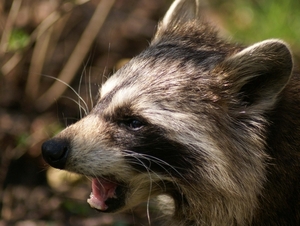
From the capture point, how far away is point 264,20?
9.48 m

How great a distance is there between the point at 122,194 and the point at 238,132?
3.09 ft

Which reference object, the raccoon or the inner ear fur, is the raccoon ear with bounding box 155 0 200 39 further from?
the raccoon

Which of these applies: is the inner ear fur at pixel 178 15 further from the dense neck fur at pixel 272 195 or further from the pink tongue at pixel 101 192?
the pink tongue at pixel 101 192

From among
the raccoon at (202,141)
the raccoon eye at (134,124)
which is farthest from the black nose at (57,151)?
the raccoon eye at (134,124)

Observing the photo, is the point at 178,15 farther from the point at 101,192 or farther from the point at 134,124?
the point at 101,192

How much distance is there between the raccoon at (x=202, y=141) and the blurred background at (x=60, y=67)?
105 centimetres

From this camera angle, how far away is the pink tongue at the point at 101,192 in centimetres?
487

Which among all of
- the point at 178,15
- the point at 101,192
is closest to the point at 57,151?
the point at 101,192

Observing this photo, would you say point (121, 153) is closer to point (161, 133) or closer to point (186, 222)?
point (161, 133)

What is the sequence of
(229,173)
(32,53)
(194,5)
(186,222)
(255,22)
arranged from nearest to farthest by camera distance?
(229,173)
(186,222)
(194,5)
(32,53)
(255,22)

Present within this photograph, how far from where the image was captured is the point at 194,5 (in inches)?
236

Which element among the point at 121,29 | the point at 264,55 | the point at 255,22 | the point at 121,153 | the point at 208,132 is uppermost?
the point at 264,55

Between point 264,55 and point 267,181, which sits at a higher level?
point 264,55

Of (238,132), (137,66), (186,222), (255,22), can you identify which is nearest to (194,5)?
(137,66)
